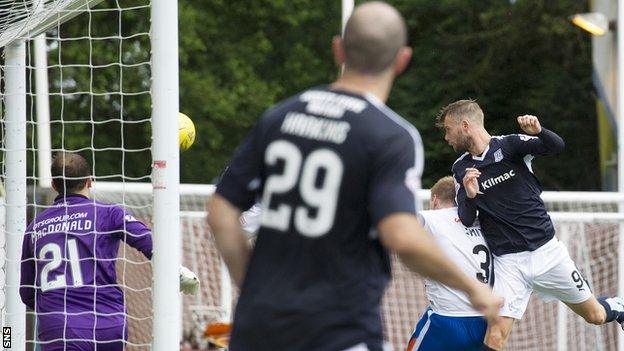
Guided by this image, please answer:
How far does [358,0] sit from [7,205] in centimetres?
1289

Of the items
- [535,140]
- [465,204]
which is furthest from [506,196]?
[535,140]

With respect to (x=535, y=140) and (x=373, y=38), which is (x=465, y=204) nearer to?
(x=535, y=140)

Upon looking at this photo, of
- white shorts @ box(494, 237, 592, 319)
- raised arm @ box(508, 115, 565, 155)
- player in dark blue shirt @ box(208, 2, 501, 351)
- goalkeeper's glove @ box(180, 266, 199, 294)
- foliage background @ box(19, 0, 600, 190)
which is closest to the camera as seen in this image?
player in dark blue shirt @ box(208, 2, 501, 351)

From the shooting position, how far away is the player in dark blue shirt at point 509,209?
7523mm

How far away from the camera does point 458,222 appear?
300 inches

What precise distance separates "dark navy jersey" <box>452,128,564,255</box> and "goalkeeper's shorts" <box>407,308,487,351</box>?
1.81 ft

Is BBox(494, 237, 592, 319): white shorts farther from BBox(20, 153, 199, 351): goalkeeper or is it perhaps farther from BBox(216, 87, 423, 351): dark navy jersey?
BBox(216, 87, 423, 351): dark navy jersey

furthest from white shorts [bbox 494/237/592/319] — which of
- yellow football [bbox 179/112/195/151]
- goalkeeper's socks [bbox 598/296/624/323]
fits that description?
yellow football [bbox 179/112/195/151]

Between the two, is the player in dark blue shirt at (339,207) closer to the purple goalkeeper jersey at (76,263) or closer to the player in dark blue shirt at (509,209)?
the purple goalkeeper jersey at (76,263)

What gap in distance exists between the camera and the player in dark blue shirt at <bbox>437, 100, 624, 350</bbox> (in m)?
7.52

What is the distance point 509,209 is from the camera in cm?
764

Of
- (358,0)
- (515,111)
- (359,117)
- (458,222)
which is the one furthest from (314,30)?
(359,117)

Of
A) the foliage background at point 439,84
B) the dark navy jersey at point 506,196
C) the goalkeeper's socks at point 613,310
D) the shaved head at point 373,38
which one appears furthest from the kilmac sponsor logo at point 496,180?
the foliage background at point 439,84

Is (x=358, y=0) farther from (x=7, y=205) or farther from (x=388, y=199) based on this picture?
(x=388, y=199)
